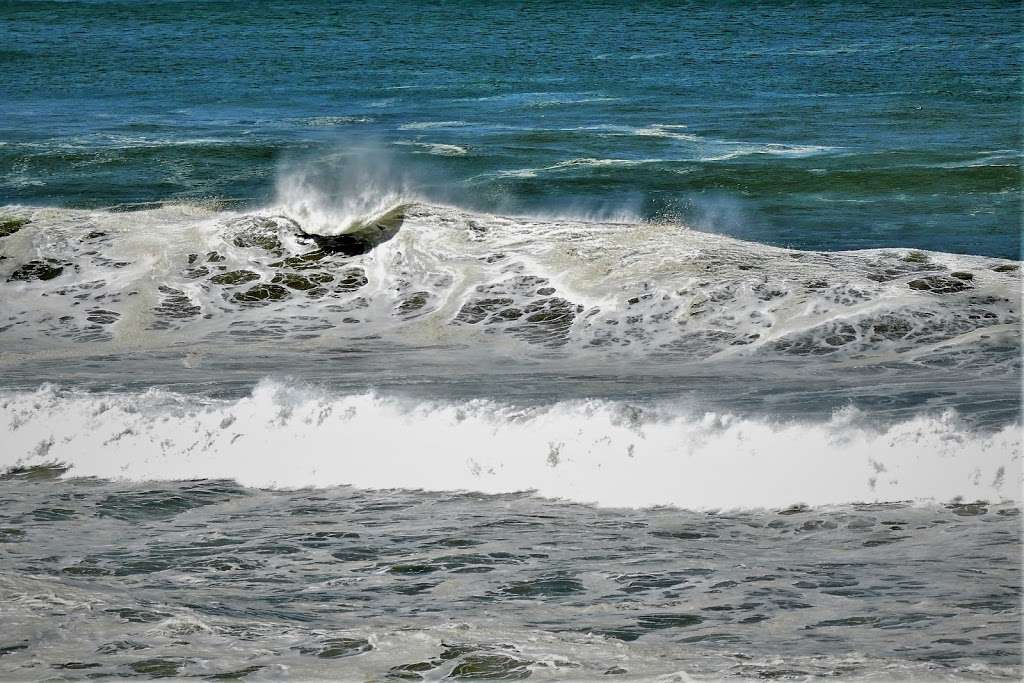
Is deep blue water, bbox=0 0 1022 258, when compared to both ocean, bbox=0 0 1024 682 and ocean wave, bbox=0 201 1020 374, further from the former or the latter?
ocean wave, bbox=0 201 1020 374

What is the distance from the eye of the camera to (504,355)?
11148mm

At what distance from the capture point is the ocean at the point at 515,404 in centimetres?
678

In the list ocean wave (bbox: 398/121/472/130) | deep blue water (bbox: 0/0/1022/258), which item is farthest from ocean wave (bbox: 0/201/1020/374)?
ocean wave (bbox: 398/121/472/130)

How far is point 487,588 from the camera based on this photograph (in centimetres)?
718

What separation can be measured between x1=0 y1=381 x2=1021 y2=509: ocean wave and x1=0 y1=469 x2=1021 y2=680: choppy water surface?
0.90 ft

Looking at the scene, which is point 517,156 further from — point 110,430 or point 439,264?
point 110,430

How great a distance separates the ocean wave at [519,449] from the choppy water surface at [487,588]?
0.27 meters

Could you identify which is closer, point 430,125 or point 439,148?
point 439,148

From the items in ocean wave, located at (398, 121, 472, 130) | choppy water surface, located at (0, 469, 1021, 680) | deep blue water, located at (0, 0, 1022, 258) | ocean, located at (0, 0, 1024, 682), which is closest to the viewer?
choppy water surface, located at (0, 469, 1021, 680)

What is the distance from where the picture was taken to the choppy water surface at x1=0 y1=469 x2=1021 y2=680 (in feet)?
21.0

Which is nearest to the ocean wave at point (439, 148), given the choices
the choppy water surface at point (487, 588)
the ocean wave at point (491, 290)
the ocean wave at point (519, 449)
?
the ocean wave at point (491, 290)

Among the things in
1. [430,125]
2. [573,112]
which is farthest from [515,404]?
[573,112]

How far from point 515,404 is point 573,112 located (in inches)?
630

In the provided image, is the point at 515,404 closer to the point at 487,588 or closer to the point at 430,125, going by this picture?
the point at 487,588
